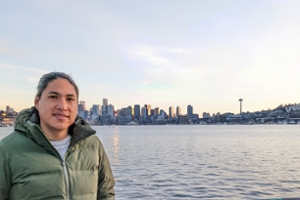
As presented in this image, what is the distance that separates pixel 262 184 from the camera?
56.0 feet

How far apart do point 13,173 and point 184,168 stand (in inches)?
872

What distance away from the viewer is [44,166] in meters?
2.45

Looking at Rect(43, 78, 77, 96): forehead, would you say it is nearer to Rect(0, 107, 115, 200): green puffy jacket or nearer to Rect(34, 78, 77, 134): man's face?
Rect(34, 78, 77, 134): man's face

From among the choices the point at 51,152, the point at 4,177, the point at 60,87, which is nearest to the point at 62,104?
the point at 60,87

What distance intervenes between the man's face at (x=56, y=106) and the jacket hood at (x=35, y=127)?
0.11 metres

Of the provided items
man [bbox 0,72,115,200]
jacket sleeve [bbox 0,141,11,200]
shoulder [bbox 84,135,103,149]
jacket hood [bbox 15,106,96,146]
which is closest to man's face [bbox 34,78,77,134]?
man [bbox 0,72,115,200]

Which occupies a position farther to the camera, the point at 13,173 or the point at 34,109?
the point at 34,109

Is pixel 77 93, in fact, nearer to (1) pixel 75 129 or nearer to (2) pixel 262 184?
(1) pixel 75 129

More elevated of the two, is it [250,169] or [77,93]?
[77,93]

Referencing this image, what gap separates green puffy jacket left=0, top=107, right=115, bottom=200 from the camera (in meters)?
2.35

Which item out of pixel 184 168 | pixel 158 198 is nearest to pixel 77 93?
pixel 158 198

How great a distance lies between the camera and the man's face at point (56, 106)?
2545 millimetres

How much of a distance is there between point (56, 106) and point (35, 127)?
0.26 metres

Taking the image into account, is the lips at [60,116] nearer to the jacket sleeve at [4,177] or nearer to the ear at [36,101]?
the ear at [36,101]
